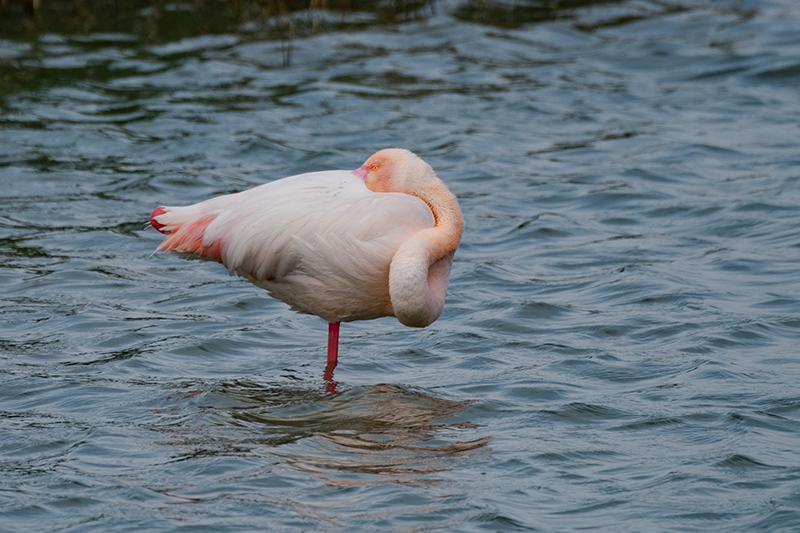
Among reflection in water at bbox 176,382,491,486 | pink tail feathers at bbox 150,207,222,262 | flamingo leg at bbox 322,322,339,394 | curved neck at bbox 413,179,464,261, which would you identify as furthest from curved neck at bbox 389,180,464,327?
pink tail feathers at bbox 150,207,222,262

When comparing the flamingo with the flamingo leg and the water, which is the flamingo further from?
the water

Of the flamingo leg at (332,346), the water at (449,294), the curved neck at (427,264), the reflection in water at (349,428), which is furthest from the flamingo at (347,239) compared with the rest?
the water at (449,294)

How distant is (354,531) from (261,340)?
8.47 ft

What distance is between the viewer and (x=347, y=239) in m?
5.29

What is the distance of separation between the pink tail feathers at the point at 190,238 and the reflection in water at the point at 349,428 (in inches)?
28.4

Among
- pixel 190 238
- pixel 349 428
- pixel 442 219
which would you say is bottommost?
pixel 349 428

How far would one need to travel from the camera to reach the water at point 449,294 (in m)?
4.43

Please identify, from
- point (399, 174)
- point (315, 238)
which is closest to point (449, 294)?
point (399, 174)

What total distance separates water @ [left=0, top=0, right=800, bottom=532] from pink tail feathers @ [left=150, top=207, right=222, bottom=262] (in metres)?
0.66

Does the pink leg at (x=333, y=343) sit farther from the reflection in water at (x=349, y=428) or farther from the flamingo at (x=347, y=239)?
the reflection in water at (x=349, y=428)

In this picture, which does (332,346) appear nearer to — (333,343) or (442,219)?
(333,343)

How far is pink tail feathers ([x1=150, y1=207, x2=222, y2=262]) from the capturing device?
573 centimetres

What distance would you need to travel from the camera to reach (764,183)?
9281 millimetres

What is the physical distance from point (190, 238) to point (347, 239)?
0.98 m
